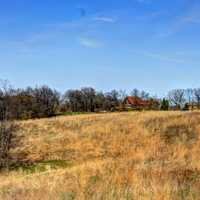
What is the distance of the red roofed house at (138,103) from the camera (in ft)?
189

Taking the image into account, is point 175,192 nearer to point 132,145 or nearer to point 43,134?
point 132,145

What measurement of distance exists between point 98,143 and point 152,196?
51.2ft

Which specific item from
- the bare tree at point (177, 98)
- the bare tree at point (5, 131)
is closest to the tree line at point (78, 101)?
the bare tree at point (177, 98)

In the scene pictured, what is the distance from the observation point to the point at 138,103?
63.0 metres

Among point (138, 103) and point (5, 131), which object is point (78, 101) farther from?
point (5, 131)

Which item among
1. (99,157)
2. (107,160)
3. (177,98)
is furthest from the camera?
(177,98)

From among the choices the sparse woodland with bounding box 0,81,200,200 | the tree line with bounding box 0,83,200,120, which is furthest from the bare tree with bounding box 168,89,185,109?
the sparse woodland with bounding box 0,81,200,200

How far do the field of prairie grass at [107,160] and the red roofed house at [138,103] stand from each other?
28.1 metres

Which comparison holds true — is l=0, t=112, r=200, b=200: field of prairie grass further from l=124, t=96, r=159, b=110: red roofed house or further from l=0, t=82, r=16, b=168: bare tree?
l=124, t=96, r=159, b=110: red roofed house

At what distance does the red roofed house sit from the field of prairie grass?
2810 cm

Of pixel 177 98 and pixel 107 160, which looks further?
pixel 177 98

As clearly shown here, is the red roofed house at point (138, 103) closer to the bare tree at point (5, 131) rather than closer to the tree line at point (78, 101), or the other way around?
the tree line at point (78, 101)

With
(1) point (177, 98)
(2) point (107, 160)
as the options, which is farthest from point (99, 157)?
(1) point (177, 98)

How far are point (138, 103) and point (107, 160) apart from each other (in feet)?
162
